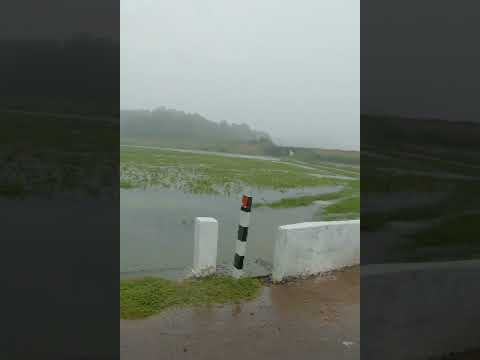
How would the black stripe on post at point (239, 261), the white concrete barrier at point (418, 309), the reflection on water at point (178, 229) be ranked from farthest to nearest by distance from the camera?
1. the reflection on water at point (178, 229)
2. the black stripe on post at point (239, 261)
3. the white concrete barrier at point (418, 309)

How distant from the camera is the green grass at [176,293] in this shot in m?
2.99

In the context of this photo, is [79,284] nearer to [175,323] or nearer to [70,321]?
[70,321]

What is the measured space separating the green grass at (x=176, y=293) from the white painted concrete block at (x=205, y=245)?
11cm

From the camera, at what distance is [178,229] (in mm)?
5883

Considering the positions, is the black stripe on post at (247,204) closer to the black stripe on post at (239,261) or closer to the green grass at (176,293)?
the black stripe on post at (239,261)

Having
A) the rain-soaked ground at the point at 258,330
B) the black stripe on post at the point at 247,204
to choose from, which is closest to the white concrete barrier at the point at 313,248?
the rain-soaked ground at the point at 258,330

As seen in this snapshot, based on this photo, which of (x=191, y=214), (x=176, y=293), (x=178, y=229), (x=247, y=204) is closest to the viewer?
(x=176, y=293)

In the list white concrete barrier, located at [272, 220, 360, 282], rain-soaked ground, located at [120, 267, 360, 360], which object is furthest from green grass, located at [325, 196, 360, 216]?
rain-soaked ground, located at [120, 267, 360, 360]

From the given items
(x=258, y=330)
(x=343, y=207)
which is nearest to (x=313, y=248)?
(x=258, y=330)

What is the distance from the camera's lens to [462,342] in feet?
8.48

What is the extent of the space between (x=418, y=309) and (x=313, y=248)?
139cm

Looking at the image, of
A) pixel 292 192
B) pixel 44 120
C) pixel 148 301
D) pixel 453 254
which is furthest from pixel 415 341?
pixel 292 192

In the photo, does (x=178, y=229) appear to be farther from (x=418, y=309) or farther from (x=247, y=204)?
(x=418, y=309)

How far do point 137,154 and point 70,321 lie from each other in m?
16.2
